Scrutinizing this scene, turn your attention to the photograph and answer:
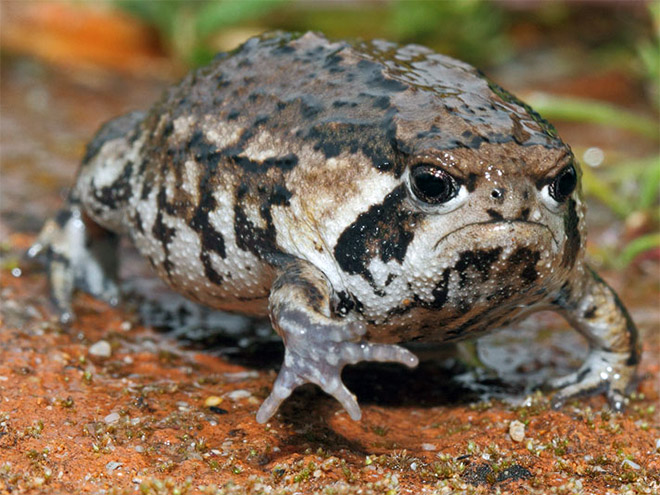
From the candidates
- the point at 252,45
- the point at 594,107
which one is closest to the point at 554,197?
the point at 252,45

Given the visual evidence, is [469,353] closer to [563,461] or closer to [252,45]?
[563,461]

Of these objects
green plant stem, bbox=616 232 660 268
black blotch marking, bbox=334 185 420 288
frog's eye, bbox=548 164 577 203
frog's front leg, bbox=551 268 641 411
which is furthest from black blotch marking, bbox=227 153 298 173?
green plant stem, bbox=616 232 660 268

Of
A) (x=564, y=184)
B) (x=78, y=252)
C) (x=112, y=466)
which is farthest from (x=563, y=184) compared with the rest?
(x=78, y=252)

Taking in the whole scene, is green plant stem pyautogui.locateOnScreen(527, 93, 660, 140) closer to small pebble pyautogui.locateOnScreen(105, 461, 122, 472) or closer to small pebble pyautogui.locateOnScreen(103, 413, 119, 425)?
small pebble pyautogui.locateOnScreen(103, 413, 119, 425)

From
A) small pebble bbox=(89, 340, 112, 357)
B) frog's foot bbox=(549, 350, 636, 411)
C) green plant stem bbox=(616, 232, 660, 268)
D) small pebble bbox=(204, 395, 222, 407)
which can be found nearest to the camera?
small pebble bbox=(204, 395, 222, 407)

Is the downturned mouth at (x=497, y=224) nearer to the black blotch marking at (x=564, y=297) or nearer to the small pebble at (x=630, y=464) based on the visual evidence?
the black blotch marking at (x=564, y=297)

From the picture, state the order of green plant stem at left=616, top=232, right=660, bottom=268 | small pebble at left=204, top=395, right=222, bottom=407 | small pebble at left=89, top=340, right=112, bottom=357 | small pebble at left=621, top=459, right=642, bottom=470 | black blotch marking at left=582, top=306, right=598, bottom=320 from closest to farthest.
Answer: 1. small pebble at left=621, top=459, right=642, bottom=470
2. small pebble at left=204, top=395, right=222, bottom=407
3. black blotch marking at left=582, top=306, right=598, bottom=320
4. small pebble at left=89, top=340, right=112, bottom=357
5. green plant stem at left=616, top=232, right=660, bottom=268

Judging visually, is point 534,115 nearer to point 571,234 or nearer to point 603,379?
point 571,234
